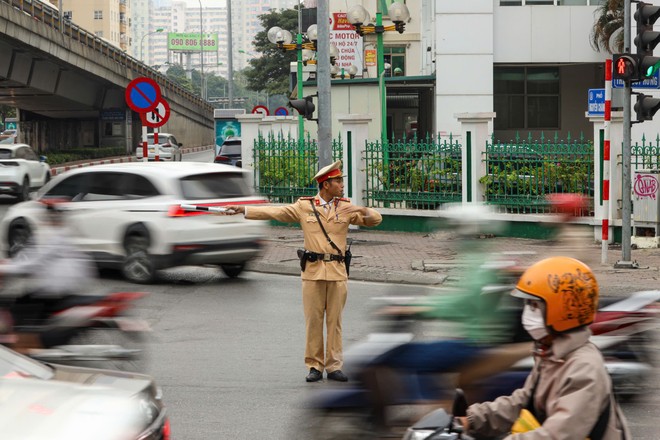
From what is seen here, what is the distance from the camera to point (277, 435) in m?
7.04

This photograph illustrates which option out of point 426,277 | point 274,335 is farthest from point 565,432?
point 426,277

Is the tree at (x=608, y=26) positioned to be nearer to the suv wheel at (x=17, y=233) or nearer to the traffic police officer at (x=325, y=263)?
the suv wheel at (x=17, y=233)

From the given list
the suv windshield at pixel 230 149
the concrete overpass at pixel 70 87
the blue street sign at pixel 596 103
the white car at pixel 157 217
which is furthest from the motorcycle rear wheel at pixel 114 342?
the concrete overpass at pixel 70 87

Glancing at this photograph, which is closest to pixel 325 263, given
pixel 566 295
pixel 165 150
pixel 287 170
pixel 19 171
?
pixel 566 295

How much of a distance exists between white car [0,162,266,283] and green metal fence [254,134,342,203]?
756 centimetres

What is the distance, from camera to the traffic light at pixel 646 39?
1442cm

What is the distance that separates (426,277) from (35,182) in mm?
16936

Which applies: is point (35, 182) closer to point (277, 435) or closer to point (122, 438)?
point (277, 435)

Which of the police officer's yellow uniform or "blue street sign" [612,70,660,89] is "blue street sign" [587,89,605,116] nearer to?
A: "blue street sign" [612,70,660,89]

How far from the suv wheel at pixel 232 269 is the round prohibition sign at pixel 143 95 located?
537 cm

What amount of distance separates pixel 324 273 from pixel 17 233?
8.36m

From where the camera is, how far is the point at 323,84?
19.0 meters

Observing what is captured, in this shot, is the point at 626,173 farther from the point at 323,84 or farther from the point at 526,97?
the point at 526,97

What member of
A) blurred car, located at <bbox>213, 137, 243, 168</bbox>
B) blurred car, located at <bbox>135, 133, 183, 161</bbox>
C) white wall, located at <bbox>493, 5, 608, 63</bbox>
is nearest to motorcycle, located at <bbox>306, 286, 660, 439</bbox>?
white wall, located at <bbox>493, 5, 608, 63</bbox>
